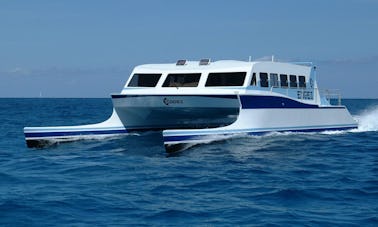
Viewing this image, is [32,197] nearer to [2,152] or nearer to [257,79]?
[2,152]

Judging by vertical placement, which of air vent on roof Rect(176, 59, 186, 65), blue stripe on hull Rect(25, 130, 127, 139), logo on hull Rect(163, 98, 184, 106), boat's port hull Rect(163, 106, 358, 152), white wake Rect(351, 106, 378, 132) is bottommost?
white wake Rect(351, 106, 378, 132)

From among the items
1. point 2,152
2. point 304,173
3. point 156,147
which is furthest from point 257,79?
point 2,152

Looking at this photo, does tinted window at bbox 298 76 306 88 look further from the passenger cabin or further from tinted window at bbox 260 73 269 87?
tinted window at bbox 260 73 269 87

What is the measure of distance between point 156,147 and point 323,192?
321 inches

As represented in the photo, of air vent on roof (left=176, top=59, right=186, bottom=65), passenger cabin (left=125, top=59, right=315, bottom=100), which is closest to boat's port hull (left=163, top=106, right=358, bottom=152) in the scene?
passenger cabin (left=125, top=59, right=315, bottom=100)

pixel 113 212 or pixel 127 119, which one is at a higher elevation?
pixel 113 212

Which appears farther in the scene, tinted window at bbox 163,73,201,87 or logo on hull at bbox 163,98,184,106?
tinted window at bbox 163,73,201,87

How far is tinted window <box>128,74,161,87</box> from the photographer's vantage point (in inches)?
792

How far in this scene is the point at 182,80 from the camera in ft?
65.2

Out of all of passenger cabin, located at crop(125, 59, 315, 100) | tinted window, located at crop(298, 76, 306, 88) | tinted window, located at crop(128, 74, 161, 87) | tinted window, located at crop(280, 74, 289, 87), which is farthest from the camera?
tinted window, located at crop(298, 76, 306, 88)

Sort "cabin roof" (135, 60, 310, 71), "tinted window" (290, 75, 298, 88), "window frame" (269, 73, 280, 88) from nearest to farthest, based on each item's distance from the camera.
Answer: "cabin roof" (135, 60, 310, 71)
"window frame" (269, 73, 280, 88)
"tinted window" (290, 75, 298, 88)

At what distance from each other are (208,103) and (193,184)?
23.0 ft

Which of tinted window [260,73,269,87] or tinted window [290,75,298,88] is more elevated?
tinted window [260,73,269,87]

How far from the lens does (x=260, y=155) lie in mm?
15297
